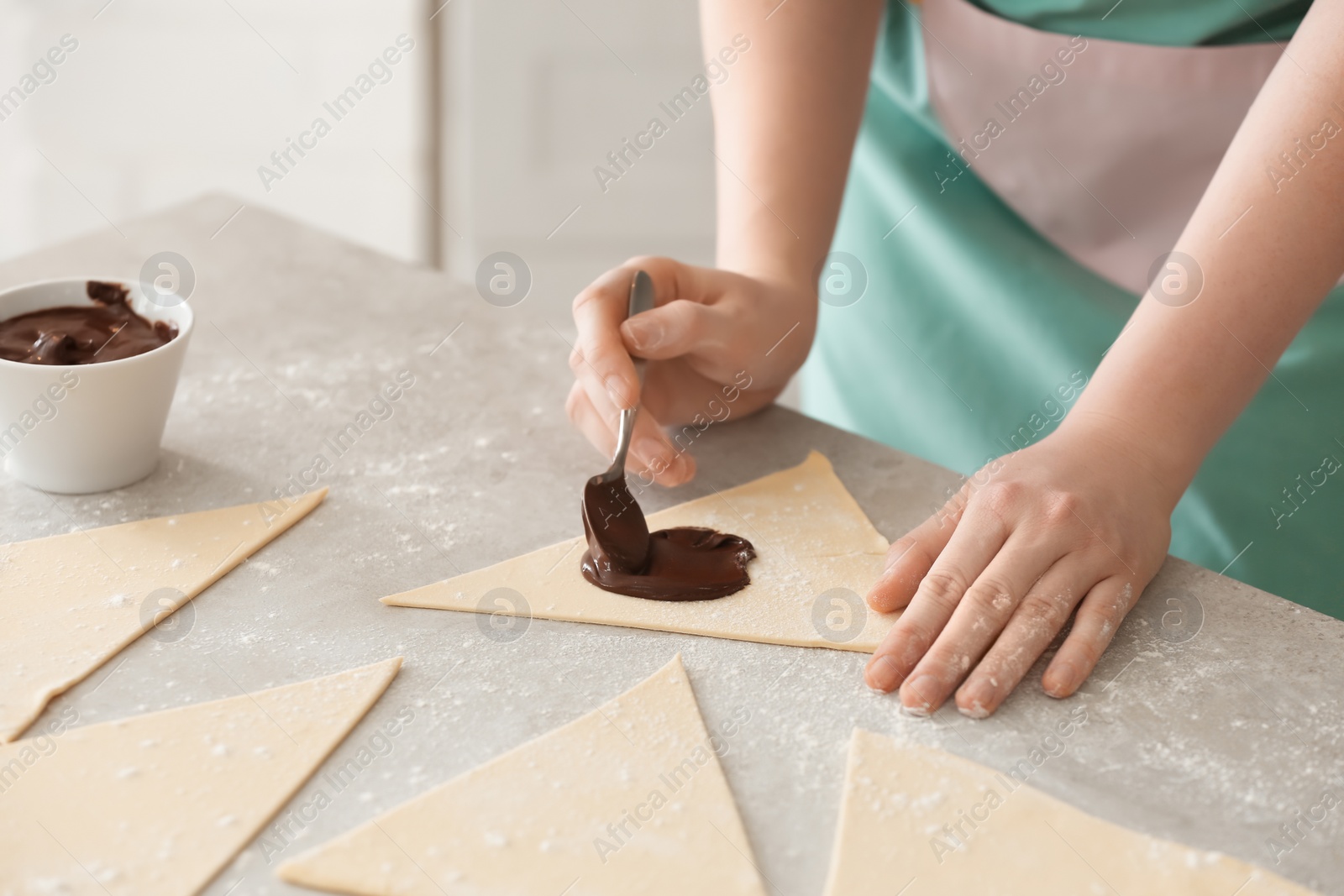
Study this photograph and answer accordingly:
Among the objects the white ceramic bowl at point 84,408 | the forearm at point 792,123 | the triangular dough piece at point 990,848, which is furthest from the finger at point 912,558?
the white ceramic bowl at point 84,408

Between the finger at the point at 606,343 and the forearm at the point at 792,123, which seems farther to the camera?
the forearm at the point at 792,123

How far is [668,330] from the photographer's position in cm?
125

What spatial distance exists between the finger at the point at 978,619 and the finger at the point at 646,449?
374mm

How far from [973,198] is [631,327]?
0.65m

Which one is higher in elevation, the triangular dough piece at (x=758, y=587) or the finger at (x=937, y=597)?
the finger at (x=937, y=597)

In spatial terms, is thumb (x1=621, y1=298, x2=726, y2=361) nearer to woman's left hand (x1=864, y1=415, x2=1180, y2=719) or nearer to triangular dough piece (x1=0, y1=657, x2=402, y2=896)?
woman's left hand (x1=864, y1=415, x2=1180, y2=719)

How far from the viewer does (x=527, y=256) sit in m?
3.64

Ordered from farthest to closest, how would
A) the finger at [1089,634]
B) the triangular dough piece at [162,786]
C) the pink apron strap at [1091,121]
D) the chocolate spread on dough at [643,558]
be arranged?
the pink apron strap at [1091,121] → the chocolate spread on dough at [643,558] → the finger at [1089,634] → the triangular dough piece at [162,786]

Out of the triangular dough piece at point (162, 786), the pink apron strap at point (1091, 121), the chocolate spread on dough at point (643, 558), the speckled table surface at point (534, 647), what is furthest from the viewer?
the pink apron strap at point (1091, 121)

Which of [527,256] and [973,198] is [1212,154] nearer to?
[973,198]

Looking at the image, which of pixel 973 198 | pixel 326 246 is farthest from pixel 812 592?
pixel 326 246

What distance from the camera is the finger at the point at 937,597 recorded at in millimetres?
1010

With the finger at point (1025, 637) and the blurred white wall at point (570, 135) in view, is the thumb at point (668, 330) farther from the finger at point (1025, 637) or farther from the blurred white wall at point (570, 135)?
the blurred white wall at point (570, 135)

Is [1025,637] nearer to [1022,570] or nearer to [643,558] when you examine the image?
[1022,570]
